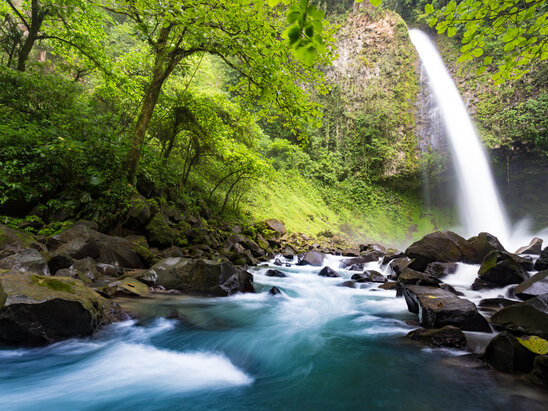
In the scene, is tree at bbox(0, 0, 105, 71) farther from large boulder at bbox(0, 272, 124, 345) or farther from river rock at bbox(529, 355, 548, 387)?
river rock at bbox(529, 355, 548, 387)

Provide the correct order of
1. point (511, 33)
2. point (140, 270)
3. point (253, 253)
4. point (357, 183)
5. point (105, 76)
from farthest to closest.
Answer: point (357, 183)
point (253, 253)
point (105, 76)
point (140, 270)
point (511, 33)

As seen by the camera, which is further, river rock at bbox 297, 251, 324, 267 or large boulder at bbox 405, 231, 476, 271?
river rock at bbox 297, 251, 324, 267

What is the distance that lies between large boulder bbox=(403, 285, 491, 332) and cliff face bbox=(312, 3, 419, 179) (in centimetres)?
2149

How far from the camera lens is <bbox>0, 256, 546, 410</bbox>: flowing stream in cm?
234

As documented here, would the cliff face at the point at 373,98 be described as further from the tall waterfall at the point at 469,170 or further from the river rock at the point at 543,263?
the river rock at the point at 543,263

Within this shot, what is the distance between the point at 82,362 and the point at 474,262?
9.75 meters

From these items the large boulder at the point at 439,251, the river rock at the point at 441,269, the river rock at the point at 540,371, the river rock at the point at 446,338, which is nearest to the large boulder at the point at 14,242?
the river rock at the point at 446,338

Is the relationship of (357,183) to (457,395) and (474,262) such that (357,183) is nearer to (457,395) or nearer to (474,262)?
(474,262)

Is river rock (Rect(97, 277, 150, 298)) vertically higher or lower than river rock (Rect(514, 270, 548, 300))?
lower

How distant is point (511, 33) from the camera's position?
111 inches

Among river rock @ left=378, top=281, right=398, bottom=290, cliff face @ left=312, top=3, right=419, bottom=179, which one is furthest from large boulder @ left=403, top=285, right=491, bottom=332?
cliff face @ left=312, top=3, right=419, bottom=179

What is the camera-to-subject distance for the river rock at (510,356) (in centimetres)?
261

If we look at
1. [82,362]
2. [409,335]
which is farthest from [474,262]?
[82,362]

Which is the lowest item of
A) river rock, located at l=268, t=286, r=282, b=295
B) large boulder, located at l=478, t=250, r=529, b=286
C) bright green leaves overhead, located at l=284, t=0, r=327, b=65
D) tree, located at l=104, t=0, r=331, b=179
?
river rock, located at l=268, t=286, r=282, b=295
